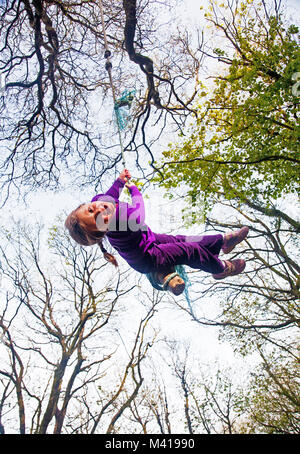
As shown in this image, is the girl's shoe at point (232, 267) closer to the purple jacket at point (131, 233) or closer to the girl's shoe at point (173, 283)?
the girl's shoe at point (173, 283)

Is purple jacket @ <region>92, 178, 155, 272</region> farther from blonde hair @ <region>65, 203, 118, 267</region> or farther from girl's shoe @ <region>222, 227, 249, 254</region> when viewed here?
girl's shoe @ <region>222, 227, 249, 254</region>

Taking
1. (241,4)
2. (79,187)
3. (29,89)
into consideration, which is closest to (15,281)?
(79,187)

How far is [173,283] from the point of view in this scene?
2.71 meters

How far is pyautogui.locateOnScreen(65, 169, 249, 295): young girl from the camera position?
2.74 meters

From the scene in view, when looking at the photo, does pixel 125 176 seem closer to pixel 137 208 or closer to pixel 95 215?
pixel 137 208

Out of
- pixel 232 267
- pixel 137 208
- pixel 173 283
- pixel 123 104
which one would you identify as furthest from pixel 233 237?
pixel 123 104

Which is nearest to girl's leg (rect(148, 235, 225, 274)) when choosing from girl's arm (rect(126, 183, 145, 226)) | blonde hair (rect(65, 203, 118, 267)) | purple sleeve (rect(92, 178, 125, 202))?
girl's arm (rect(126, 183, 145, 226))

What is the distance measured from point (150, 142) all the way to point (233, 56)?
249cm

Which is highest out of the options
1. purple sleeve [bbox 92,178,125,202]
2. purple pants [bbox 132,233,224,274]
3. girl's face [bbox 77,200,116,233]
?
purple sleeve [bbox 92,178,125,202]

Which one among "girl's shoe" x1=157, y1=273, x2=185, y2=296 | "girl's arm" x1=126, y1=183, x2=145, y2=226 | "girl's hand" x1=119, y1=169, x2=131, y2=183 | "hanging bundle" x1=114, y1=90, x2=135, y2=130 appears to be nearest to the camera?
"girl's shoe" x1=157, y1=273, x2=185, y2=296

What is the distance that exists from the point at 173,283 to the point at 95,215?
99 cm

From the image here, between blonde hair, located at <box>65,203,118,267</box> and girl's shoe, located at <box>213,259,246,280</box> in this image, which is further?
girl's shoe, located at <box>213,259,246,280</box>

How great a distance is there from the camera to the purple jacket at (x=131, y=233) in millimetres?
2730

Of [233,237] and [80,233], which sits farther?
[233,237]
